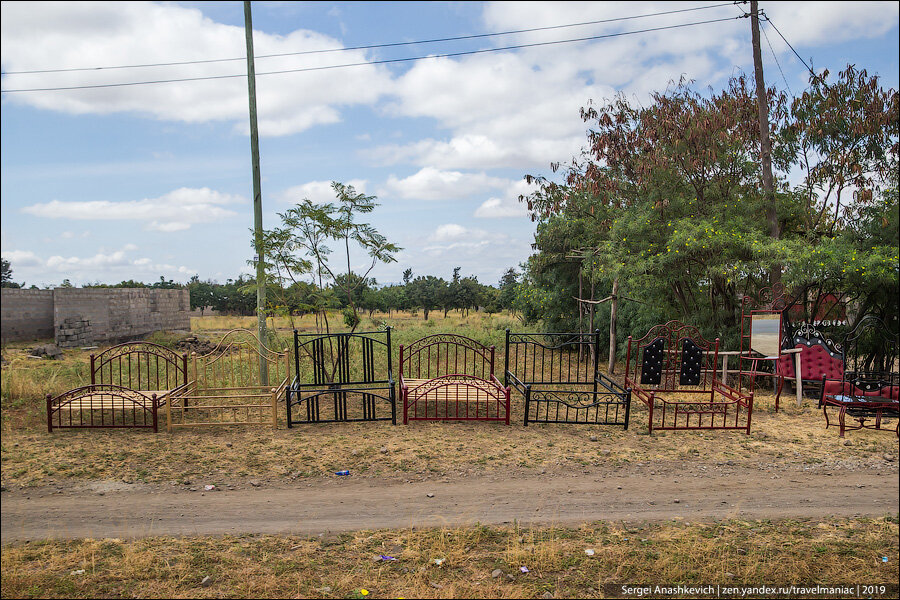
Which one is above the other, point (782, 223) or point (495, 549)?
point (782, 223)

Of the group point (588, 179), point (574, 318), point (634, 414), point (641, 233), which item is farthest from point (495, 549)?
point (574, 318)

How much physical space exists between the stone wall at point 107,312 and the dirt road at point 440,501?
11401 mm

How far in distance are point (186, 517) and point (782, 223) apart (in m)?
11.7

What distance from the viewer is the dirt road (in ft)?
16.4

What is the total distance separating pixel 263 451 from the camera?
714cm

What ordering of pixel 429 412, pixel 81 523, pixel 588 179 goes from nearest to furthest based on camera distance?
pixel 81 523 < pixel 429 412 < pixel 588 179

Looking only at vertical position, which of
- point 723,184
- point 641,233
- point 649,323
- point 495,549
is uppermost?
point 723,184

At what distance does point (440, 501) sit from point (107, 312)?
55.7ft

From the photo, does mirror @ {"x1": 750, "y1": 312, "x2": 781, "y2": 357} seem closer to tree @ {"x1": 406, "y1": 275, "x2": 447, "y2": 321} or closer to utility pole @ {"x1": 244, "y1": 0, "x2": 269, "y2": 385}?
utility pole @ {"x1": 244, "y1": 0, "x2": 269, "y2": 385}

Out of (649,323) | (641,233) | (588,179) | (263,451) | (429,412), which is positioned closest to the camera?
(263,451)

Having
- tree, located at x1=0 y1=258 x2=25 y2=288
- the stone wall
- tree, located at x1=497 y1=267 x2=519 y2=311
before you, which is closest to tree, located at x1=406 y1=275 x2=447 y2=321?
tree, located at x1=497 y1=267 x2=519 y2=311

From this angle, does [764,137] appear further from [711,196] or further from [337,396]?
[337,396]

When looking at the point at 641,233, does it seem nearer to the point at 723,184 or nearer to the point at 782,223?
the point at 723,184

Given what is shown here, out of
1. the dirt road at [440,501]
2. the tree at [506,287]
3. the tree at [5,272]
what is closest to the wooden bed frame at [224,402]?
the dirt road at [440,501]
